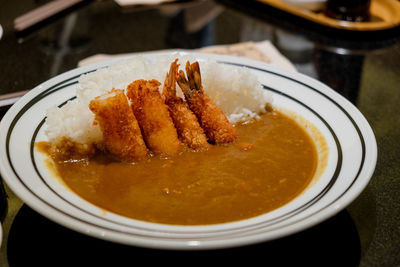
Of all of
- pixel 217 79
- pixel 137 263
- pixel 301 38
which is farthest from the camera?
pixel 301 38

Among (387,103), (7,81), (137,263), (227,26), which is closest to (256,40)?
(227,26)

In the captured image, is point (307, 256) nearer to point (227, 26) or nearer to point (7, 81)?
point (7, 81)

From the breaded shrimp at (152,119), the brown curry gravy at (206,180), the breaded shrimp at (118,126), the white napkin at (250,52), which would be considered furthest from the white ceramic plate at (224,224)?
the white napkin at (250,52)

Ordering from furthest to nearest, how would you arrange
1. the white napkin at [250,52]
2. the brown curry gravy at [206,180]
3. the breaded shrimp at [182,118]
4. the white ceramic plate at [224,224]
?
the white napkin at [250,52], the breaded shrimp at [182,118], the brown curry gravy at [206,180], the white ceramic plate at [224,224]

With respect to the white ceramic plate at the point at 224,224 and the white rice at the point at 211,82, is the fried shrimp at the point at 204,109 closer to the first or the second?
the white rice at the point at 211,82

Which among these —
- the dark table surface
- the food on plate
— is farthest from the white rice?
the dark table surface

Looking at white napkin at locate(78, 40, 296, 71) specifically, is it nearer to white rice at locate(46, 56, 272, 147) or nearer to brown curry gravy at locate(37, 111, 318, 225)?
white rice at locate(46, 56, 272, 147)
